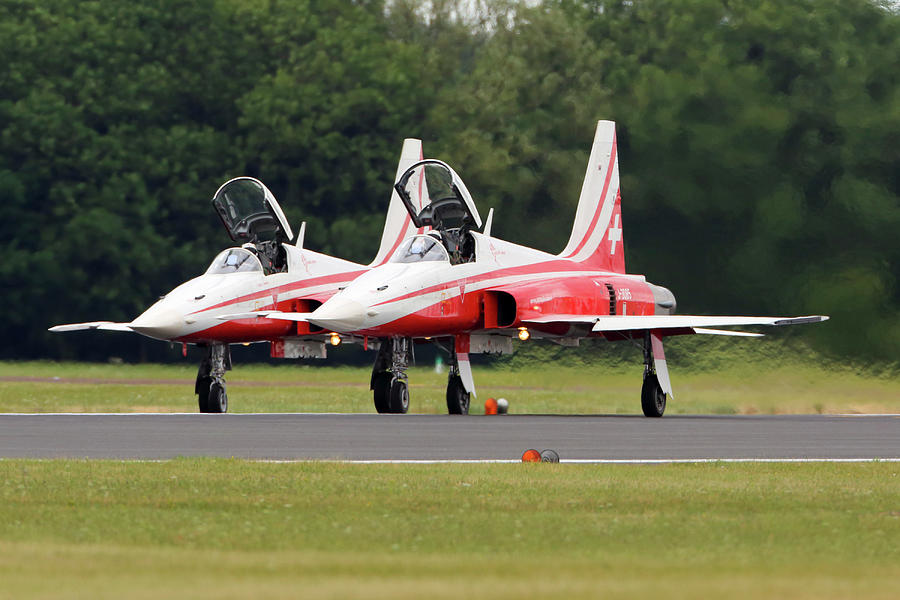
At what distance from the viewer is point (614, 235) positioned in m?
33.7

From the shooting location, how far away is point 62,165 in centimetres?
5509

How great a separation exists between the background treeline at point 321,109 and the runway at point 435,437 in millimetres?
13216

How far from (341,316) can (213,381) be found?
3691 mm

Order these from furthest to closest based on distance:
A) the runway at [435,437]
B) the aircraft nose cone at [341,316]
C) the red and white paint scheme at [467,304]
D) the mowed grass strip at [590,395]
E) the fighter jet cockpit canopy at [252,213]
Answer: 1. the mowed grass strip at [590,395]
2. the fighter jet cockpit canopy at [252,213]
3. the red and white paint scheme at [467,304]
4. the aircraft nose cone at [341,316]
5. the runway at [435,437]

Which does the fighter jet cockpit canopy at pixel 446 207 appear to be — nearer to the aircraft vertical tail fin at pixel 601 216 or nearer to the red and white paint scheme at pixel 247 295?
the red and white paint scheme at pixel 247 295

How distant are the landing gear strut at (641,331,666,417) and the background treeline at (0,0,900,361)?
8.04 meters

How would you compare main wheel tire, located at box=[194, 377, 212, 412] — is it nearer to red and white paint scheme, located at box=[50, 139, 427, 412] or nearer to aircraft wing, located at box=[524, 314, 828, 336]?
red and white paint scheme, located at box=[50, 139, 427, 412]

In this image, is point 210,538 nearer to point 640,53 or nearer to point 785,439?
point 785,439

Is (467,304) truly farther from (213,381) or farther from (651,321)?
(213,381)

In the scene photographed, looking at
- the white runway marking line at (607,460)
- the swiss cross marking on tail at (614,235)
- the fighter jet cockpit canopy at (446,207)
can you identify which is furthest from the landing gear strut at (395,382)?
the white runway marking line at (607,460)

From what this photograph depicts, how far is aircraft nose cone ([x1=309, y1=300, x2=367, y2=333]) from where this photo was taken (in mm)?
26109

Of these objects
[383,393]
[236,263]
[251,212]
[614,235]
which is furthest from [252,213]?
[614,235]

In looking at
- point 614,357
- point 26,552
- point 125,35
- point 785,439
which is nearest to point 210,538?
point 26,552

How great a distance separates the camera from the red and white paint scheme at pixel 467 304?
89.1 ft
